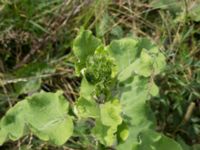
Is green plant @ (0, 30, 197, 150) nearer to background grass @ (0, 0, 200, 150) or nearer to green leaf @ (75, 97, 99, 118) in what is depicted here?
green leaf @ (75, 97, 99, 118)

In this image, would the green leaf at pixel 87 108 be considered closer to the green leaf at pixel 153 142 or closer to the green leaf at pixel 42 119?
the green leaf at pixel 42 119

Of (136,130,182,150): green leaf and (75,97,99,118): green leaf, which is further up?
(75,97,99,118): green leaf

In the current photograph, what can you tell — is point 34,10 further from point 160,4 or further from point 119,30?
point 160,4

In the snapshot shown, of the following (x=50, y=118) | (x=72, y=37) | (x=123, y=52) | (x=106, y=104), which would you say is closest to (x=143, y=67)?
(x=123, y=52)

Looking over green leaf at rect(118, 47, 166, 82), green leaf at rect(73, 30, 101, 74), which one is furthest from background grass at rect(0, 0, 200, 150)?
green leaf at rect(73, 30, 101, 74)

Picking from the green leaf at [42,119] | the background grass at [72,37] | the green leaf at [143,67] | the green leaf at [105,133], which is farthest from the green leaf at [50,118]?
the background grass at [72,37]

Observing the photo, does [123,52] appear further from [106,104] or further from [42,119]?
[42,119]
